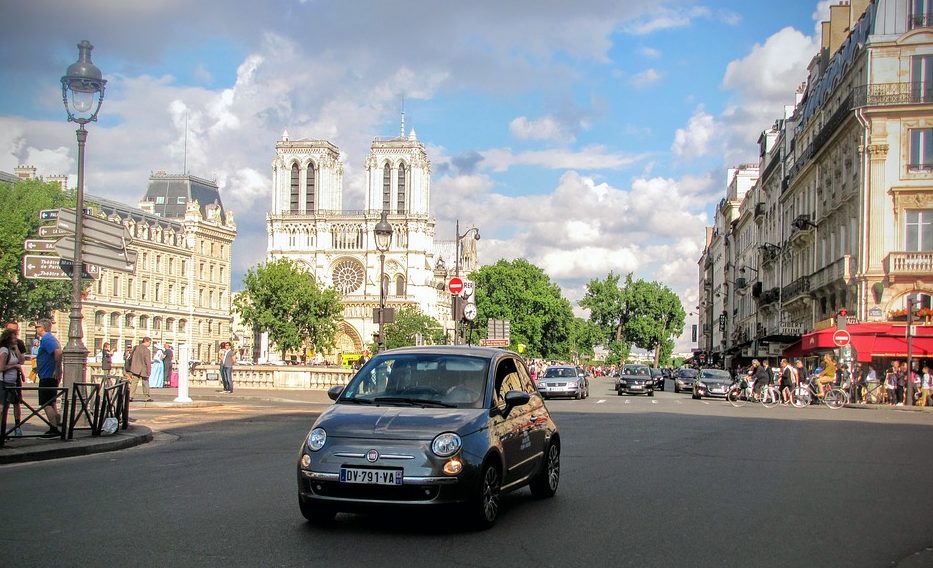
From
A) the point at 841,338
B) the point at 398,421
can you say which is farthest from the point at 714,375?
the point at 398,421

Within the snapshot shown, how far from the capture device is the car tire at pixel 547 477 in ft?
32.9

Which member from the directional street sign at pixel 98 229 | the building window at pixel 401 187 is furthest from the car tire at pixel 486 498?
the building window at pixel 401 187

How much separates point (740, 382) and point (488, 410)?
3641cm

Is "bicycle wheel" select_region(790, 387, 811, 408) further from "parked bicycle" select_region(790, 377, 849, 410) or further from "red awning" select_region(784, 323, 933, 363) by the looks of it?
"red awning" select_region(784, 323, 933, 363)

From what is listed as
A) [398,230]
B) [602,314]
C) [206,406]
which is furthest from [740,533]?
[602,314]

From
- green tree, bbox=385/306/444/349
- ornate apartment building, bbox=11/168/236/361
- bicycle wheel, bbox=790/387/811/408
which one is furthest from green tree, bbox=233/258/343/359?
bicycle wheel, bbox=790/387/811/408

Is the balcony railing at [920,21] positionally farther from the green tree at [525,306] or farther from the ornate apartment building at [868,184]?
the green tree at [525,306]

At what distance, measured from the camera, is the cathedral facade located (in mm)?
130250

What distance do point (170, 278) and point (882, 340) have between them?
8416 cm

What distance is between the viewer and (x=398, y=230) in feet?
428

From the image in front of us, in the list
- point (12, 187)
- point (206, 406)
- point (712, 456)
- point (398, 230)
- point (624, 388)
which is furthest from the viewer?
point (398, 230)

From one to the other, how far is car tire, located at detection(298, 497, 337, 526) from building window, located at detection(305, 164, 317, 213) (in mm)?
128726

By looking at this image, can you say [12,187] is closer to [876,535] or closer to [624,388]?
[624,388]

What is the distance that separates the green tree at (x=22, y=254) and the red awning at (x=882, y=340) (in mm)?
40005
